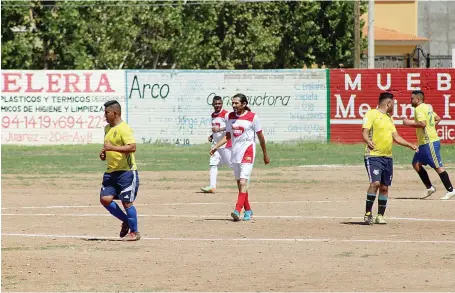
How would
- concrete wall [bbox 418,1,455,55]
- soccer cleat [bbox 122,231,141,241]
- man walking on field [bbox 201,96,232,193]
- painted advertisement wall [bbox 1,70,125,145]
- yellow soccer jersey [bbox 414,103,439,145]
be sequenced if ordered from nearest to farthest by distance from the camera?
soccer cleat [bbox 122,231,141,241]
yellow soccer jersey [bbox 414,103,439,145]
man walking on field [bbox 201,96,232,193]
painted advertisement wall [bbox 1,70,125,145]
concrete wall [bbox 418,1,455,55]

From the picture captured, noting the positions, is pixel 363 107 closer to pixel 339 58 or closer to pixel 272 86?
pixel 272 86

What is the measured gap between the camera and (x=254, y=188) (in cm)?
2481

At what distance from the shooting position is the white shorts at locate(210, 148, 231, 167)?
76.5ft

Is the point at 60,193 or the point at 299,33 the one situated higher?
the point at 299,33

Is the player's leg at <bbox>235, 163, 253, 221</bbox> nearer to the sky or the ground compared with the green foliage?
nearer to the ground

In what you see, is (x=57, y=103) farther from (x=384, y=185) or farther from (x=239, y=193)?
(x=384, y=185)

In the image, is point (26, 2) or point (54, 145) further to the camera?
point (26, 2)

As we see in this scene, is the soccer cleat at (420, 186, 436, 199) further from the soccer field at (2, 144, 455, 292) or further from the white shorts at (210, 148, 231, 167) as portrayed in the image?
the white shorts at (210, 148, 231, 167)

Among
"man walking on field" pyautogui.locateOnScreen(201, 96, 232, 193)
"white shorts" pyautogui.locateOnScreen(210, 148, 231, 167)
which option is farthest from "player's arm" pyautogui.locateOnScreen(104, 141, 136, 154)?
"white shorts" pyautogui.locateOnScreen(210, 148, 231, 167)

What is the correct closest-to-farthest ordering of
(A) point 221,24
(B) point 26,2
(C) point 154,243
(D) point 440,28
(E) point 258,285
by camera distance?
1. (E) point 258,285
2. (C) point 154,243
3. (B) point 26,2
4. (A) point 221,24
5. (D) point 440,28

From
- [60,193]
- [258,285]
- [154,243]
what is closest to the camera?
[258,285]

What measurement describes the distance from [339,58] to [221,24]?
18.9ft

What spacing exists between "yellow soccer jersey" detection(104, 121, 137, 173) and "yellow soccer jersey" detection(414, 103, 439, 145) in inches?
293

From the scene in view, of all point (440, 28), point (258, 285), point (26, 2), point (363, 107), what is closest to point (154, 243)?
point (258, 285)
